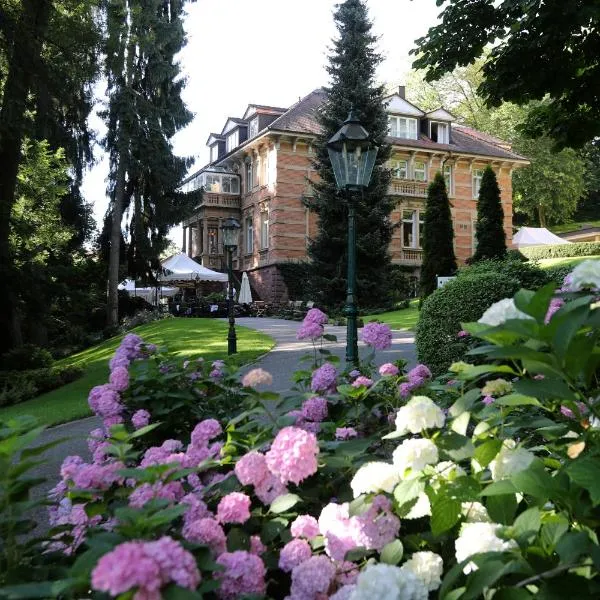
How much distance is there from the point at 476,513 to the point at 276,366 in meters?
10.2

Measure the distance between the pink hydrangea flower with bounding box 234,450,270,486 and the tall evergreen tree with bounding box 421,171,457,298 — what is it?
2051cm

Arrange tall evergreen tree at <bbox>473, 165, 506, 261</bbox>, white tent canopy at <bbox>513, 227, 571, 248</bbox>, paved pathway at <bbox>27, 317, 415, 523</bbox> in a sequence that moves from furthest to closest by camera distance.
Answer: white tent canopy at <bbox>513, 227, 571, 248</bbox> → tall evergreen tree at <bbox>473, 165, 506, 261</bbox> → paved pathway at <bbox>27, 317, 415, 523</bbox>

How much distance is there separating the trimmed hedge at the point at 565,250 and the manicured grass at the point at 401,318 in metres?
6.69

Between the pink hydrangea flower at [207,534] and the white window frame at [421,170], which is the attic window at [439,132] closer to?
the white window frame at [421,170]

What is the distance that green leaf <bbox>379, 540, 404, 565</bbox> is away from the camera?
4.45ft

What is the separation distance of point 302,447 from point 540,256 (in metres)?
30.8

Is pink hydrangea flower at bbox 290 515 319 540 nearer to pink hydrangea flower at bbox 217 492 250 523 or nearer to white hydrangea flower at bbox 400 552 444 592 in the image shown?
pink hydrangea flower at bbox 217 492 250 523

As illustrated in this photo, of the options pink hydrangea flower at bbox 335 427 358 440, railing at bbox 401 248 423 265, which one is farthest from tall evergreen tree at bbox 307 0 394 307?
pink hydrangea flower at bbox 335 427 358 440

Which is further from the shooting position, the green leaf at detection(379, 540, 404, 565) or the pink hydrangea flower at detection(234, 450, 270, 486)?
the pink hydrangea flower at detection(234, 450, 270, 486)

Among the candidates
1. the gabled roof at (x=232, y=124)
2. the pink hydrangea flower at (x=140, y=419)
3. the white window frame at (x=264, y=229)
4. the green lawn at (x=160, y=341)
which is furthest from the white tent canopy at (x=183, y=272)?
the pink hydrangea flower at (x=140, y=419)

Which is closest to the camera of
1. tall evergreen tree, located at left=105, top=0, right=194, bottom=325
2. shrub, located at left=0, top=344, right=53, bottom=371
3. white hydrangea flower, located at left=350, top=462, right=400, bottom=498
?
white hydrangea flower, located at left=350, top=462, right=400, bottom=498

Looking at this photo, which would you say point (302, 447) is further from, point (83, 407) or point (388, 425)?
point (83, 407)

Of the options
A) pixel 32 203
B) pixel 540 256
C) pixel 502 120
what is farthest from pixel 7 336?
pixel 502 120

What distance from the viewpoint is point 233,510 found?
1588mm
